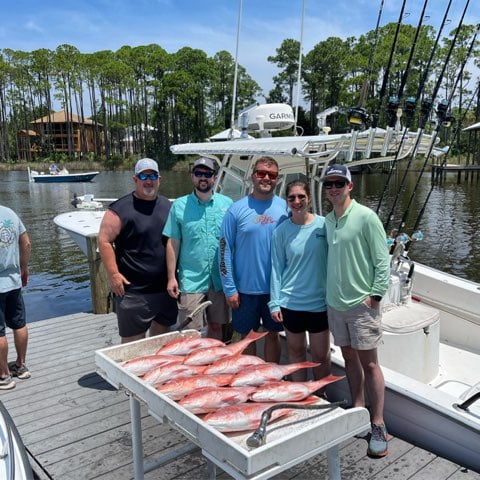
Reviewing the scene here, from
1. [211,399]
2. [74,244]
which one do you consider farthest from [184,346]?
[74,244]

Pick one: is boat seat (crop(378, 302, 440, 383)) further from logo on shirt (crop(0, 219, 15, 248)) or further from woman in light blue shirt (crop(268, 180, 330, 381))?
logo on shirt (crop(0, 219, 15, 248))

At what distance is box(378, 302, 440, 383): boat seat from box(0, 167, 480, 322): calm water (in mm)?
7028

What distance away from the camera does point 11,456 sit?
8.61 ft

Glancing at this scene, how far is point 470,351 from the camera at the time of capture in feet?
15.1

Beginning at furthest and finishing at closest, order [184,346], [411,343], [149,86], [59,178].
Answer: [149,86] < [59,178] < [411,343] < [184,346]

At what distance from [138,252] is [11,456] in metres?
1.61

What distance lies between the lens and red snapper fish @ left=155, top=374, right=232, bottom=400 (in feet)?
6.75

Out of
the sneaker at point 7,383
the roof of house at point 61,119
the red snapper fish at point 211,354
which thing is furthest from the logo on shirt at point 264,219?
the roof of house at point 61,119

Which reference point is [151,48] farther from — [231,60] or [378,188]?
[378,188]

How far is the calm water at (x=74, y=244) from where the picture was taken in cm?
1082

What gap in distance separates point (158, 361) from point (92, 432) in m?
1.53

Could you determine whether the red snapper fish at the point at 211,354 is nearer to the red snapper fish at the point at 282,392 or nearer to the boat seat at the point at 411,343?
the red snapper fish at the point at 282,392

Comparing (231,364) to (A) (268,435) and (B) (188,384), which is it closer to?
(B) (188,384)

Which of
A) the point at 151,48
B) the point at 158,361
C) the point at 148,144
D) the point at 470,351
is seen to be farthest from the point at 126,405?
the point at 151,48
